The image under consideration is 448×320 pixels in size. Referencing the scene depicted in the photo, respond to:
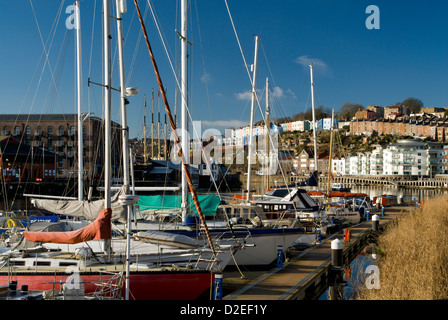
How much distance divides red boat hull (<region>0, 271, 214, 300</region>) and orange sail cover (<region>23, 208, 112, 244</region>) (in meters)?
1.13

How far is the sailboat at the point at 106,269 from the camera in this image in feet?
41.9

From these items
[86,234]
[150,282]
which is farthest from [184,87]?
[150,282]

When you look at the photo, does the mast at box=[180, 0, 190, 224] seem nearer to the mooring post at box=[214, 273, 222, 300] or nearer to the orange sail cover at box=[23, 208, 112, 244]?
the orange sail cover at box=[23, 208, 112, 244]

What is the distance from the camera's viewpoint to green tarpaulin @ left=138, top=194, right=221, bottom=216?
2202 centimetres

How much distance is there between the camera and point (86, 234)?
13297 millimetres

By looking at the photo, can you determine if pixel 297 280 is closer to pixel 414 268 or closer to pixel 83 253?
pixel 414 268

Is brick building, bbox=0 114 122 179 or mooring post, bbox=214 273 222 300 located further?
brick building, bbox=0 114 122 179

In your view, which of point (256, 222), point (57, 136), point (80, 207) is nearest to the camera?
point (80, 207)

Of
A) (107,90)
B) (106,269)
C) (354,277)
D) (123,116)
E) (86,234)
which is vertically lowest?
(354,277)

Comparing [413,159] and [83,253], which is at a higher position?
[413,159]

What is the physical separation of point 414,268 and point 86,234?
35.6 feet
